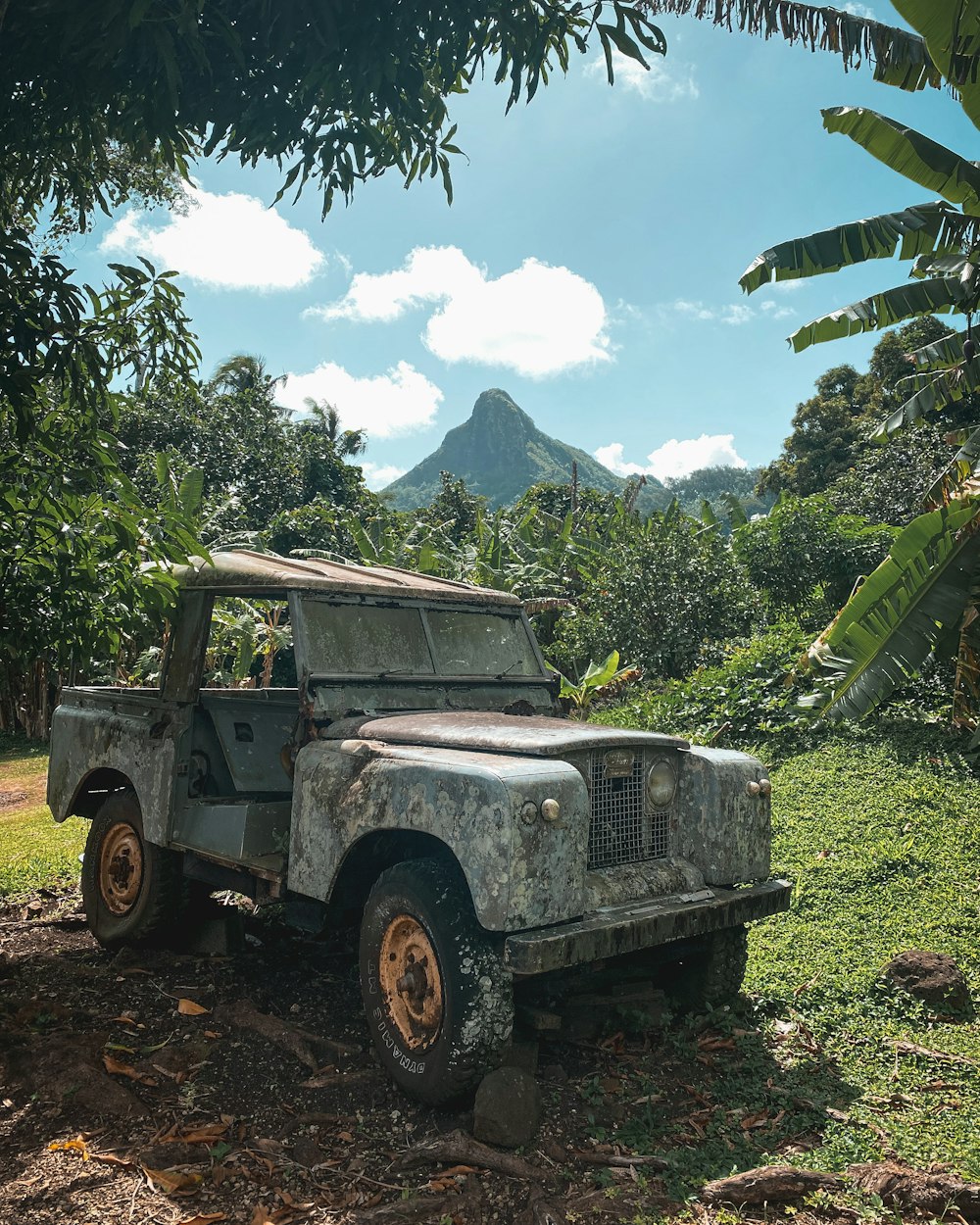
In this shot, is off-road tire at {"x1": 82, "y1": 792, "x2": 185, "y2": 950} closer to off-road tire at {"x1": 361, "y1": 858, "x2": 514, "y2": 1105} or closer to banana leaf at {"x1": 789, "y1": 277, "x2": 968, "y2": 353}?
off-road tire at {"x1": 361, "y1": 858, "x2": 514, "y2": 1105}

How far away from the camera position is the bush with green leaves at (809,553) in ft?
43.9

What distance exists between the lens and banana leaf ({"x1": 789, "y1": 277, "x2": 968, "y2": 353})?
880 cm

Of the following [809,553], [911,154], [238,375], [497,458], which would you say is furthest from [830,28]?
[497,458]

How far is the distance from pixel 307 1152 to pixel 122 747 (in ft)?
9.62

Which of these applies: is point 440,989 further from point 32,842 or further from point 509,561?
point 509,561

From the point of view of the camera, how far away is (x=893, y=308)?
8891 millimetres

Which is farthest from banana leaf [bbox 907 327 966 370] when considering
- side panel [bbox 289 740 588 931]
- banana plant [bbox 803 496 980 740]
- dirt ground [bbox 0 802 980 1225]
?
side panel [bbox 289 740 588 931]

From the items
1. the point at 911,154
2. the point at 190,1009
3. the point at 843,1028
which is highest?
the point at 911,154

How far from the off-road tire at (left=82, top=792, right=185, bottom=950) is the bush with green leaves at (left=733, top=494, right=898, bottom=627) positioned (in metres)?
10.4

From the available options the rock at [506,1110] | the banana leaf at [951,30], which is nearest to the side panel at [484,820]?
the rock at [506,1110]

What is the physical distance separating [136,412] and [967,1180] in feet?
71.9

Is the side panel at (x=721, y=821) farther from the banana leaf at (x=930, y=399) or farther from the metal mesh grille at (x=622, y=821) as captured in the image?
the banana leaf at (x=930, y=399)

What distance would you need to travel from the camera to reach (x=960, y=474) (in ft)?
26.9

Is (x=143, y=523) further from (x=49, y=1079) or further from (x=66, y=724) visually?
(x=49, y=1079)
